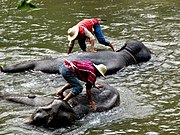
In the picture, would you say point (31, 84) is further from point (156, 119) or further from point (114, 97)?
point (156, 119)

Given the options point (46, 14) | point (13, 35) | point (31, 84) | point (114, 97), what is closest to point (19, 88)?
point (31, 84)

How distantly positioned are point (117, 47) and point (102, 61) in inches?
78.8

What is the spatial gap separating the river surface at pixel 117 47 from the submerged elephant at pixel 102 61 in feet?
0.58

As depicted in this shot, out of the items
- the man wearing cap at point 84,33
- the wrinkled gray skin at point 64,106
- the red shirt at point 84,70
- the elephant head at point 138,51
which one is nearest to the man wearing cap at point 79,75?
the red shirt at point 84,70

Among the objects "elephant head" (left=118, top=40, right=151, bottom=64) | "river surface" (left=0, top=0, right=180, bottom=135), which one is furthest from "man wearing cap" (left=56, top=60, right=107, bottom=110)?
"elephant head" (left=118, top=40, right=151, bottom=64)

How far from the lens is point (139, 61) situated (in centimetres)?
1077

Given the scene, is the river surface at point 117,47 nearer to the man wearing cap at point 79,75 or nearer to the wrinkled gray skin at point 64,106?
the wrinkled gray skin at point 64,106

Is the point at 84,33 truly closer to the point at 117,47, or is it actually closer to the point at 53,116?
the point at 117,47

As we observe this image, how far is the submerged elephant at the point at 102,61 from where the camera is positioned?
10.0 meters

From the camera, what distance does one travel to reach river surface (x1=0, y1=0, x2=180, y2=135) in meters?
6.89

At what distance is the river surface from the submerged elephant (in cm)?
18

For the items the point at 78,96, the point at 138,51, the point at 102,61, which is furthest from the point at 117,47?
the point at 78,96

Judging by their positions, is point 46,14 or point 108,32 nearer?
point 108,32

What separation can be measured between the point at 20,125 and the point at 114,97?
6.01 feet
